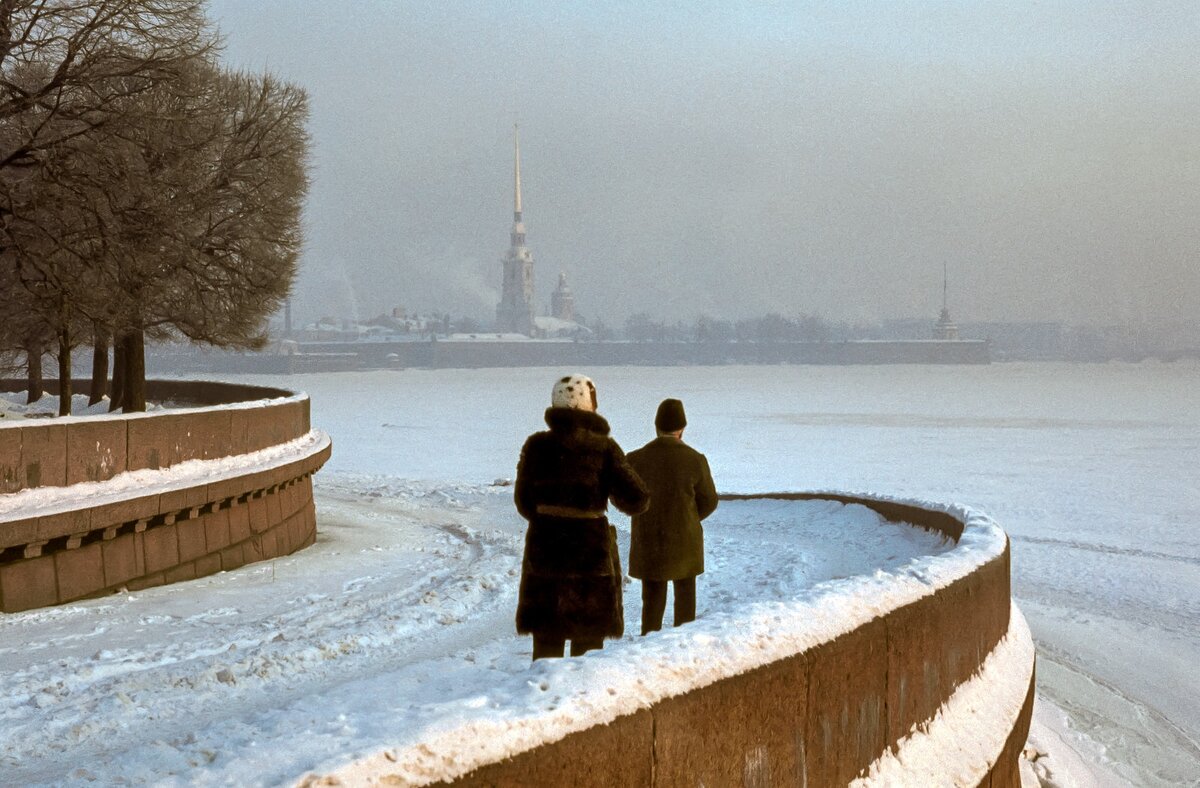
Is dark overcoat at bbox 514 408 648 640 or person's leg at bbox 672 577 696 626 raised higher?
dark overcoat at bbox 514 408 648 640

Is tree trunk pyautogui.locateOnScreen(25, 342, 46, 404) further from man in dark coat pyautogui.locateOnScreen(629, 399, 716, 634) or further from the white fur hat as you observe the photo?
the white fur hat

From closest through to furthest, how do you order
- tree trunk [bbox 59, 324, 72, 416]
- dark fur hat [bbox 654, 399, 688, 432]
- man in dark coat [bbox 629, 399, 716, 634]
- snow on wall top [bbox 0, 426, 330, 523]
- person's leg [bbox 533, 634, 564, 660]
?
person's leg [bbox 533, 634, 564, 660]
man in dark coat [bbox 629, 399, 716, 634]
dark fur hat [bbox 654, 399, 688, 432]
snow on wall top [bbox 0, 426, 330, 523]
tree trunk [bbox 59, 324, 72, 416]

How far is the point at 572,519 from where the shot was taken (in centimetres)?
553

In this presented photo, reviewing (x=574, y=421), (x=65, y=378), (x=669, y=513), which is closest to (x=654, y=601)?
(x=669, y=513)

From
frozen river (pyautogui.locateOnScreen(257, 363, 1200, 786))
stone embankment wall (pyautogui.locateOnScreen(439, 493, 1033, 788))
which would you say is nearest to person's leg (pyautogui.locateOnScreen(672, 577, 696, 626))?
stone embankment wall (pyautogui.locateOnScreen(439, 493, 1033, 788))

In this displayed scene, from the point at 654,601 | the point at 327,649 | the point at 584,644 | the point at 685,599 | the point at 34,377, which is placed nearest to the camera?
the point at 584,644

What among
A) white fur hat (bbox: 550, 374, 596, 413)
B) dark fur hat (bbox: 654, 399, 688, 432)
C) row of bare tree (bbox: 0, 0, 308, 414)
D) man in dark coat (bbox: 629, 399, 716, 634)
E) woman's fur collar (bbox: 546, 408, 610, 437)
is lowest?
man in dark coat (bbox: 629, 399, 716, 634)

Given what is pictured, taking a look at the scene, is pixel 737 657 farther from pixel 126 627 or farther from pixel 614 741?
pixel 126 627

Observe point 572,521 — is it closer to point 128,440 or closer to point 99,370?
point 128,440

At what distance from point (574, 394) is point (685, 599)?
6.88ft

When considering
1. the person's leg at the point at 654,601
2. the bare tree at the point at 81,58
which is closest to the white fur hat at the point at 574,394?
the person's leg at the point at 654,601

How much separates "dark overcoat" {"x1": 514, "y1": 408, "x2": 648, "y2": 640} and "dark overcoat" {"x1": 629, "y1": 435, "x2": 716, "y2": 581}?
Result: 1221 millimetres

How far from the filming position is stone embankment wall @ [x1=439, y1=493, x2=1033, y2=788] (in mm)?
3334

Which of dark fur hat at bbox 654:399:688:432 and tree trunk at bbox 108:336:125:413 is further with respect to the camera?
tree trunk at bbox 108:336:125:413
